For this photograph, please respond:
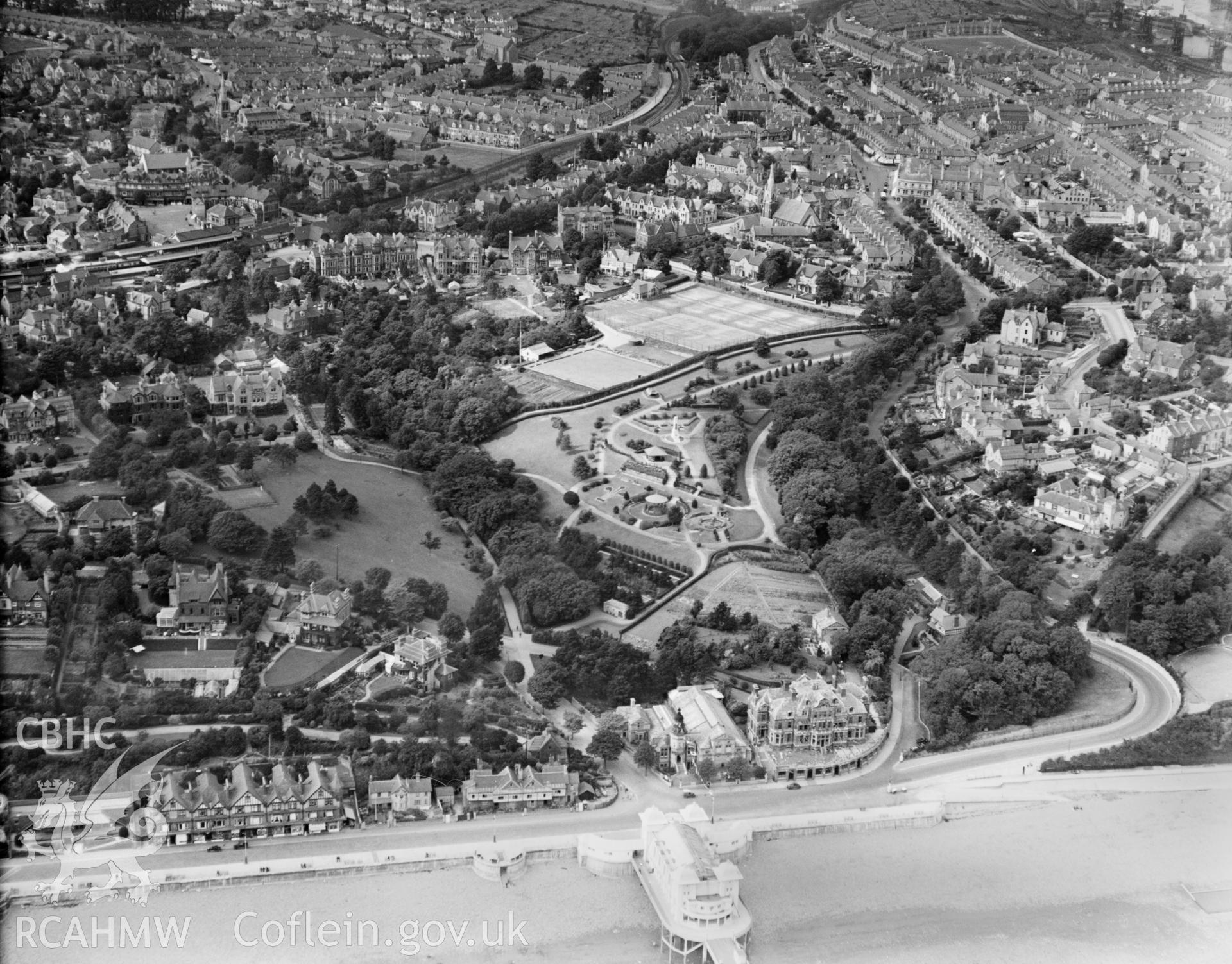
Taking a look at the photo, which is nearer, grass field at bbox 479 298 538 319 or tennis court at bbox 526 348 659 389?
tennis court at bbox 526 348 659 389

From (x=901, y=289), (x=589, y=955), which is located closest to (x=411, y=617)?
(x=589, y=955)

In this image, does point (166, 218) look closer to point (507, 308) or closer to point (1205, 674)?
point (507, 308)

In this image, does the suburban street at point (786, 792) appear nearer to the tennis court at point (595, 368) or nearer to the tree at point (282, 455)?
the tree at point (282, 455)

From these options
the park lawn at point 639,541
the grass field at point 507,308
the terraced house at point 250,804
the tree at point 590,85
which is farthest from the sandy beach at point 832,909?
the tree at point 590,85

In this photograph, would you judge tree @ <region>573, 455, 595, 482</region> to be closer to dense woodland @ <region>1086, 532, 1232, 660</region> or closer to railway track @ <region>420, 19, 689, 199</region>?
dense woodland @ <region>1086, 532, 1232, 660</region>

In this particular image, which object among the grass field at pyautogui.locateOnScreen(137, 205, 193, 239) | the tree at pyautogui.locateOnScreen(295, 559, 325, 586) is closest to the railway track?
the grass field at pyautogui.locateOnScreen(137, 205, 193, 239)

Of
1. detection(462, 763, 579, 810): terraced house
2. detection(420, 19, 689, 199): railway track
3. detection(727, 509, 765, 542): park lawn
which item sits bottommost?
detection(420, 19, 689, 199): railway track

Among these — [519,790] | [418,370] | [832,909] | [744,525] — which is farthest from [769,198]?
[832,909]
